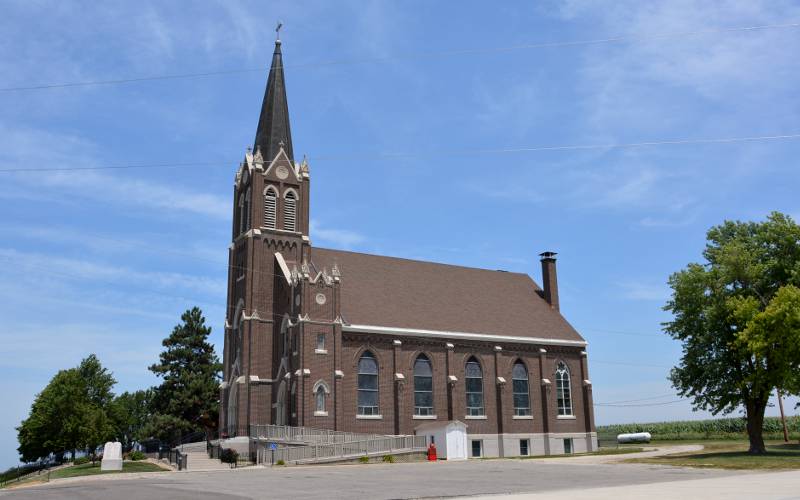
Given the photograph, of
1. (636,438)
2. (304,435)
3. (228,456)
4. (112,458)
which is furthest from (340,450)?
(636,438)

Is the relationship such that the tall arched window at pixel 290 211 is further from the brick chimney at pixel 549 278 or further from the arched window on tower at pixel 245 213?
the brick chimney at pixel 549 278

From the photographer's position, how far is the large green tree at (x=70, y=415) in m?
63.2

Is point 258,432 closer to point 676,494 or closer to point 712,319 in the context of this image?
point 712,319

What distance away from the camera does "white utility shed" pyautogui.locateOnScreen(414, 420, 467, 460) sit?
145 ft

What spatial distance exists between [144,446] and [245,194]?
28362 millimetres

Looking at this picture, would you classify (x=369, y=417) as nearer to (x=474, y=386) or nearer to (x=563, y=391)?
(x=474, y=386)

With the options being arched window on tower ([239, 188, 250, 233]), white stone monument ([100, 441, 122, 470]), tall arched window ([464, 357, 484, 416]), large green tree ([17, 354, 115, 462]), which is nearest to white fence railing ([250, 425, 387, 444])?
white stone monument ([100, 441, 122, 470])

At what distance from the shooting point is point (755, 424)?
37688mm

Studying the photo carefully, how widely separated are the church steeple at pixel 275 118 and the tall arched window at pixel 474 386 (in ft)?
64.5

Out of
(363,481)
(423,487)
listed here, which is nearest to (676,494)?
(423,487)

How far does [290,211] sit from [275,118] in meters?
7.56

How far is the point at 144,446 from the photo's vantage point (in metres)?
64.8

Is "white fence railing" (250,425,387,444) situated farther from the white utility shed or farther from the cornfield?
the cornfield

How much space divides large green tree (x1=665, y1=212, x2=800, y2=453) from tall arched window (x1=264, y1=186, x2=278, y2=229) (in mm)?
25961
